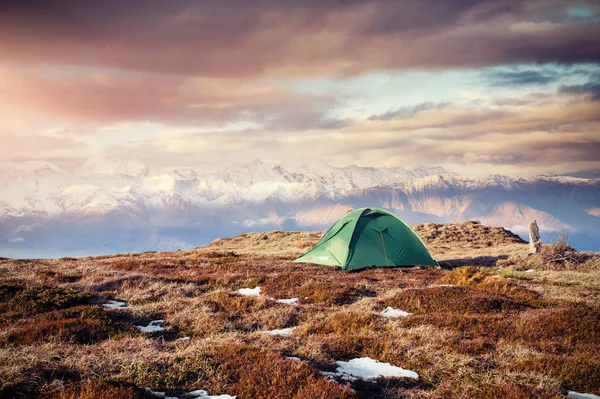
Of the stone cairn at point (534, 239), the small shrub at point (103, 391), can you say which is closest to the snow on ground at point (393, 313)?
the small shrub at point (103, 391)

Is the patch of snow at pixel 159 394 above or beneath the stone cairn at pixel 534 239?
above

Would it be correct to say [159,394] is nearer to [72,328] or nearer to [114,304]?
[72,328]

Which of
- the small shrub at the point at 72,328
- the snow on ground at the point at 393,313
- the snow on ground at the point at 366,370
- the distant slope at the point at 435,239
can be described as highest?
the small shrub at the point at 72,328

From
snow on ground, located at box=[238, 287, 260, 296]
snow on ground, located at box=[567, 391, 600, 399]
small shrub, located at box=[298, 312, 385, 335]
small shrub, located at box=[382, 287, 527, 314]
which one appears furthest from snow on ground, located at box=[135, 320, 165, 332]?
snow on ground, located at box=[567, 391, 600, 399]

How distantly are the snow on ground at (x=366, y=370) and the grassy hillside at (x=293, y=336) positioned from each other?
20 centimetres

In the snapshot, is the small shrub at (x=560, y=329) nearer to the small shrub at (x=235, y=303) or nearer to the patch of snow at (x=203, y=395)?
the patch of snow at (x=203, y=395)

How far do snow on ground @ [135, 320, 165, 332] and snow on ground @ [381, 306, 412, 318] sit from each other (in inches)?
275

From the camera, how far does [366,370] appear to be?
810 cm

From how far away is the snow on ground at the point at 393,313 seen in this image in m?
12.8

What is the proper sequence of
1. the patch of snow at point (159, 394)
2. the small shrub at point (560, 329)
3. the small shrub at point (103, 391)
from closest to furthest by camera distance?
the small shrub at point (103, 391), the patch of snow at point (159, 394), the small shrub at point (560, 329)

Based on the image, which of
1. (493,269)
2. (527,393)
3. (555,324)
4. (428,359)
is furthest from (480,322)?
(493,269)

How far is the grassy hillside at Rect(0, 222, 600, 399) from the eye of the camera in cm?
696

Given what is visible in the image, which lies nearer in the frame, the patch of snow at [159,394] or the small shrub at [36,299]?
the patch of snow at [159,394]

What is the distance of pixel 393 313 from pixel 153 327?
7716 mm
